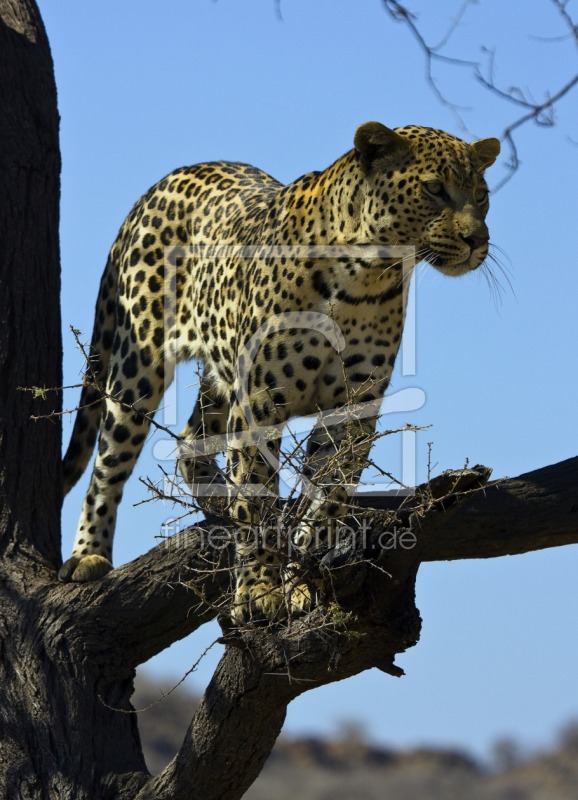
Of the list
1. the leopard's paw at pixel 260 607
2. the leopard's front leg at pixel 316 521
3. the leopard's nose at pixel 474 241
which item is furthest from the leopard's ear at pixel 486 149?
the leopard's paw at pixel 260 607

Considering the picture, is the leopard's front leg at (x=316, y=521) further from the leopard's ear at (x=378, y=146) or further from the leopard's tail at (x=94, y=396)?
Answer: the leopard's tail at (x=94, y=396)

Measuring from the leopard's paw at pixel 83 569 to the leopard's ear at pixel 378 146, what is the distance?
2.47 m

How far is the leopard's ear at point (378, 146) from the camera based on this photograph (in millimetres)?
7379

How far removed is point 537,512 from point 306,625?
1.49m

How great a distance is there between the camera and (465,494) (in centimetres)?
587

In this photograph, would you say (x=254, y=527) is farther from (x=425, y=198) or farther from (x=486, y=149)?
(x=486, y=149)

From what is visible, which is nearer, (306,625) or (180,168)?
(306,625)

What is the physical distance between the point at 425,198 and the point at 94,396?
99.1 inches

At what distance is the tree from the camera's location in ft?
20.0

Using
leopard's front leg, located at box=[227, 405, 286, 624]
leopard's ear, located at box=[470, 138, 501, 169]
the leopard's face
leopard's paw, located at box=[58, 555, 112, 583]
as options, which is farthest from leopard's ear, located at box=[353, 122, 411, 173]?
leopard's paw, located at box=[58, 555, 112, 583]

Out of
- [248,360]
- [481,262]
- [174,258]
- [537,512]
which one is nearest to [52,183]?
[174,258]

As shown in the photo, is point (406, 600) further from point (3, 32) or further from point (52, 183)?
point (3, 32)

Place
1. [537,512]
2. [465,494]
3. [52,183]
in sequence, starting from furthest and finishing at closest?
[52,183] → [537,512] → [465,494]

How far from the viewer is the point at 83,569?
25.6 ft
